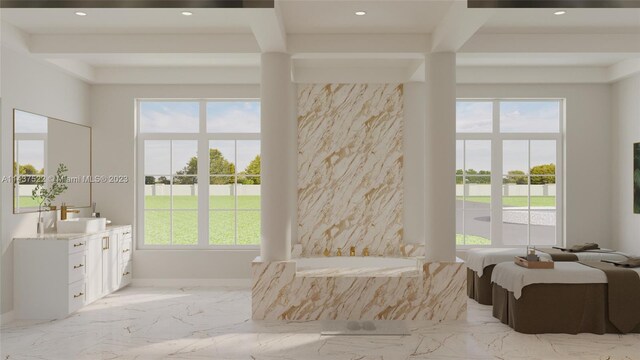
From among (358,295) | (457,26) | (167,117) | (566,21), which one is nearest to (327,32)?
(457,26)

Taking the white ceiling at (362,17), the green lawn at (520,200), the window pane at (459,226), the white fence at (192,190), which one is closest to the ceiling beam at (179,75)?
the white fence at (192,190)

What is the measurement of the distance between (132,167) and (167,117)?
3.03 m

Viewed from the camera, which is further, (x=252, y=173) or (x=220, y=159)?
(x=252, y=173)

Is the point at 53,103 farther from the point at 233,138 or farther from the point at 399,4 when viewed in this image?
the point at 399,4

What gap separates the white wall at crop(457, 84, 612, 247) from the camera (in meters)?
7.12

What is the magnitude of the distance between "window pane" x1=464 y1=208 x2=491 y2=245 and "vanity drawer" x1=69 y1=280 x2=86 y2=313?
5312 mm

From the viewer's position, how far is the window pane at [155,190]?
720 centimetres

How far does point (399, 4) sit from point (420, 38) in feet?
2.98

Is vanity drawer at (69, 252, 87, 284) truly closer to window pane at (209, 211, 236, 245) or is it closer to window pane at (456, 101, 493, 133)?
window pane at (209, 211, 236, 245)

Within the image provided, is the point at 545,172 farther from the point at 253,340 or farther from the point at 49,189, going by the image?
the point at 49,189

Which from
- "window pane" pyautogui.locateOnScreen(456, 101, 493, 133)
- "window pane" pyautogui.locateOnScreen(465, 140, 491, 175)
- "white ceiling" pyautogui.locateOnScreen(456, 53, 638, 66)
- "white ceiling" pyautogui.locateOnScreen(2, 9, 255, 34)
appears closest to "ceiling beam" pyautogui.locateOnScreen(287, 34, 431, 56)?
"white ceiling" pyautogui.locateOnScreen(2, 9, 255, 34)

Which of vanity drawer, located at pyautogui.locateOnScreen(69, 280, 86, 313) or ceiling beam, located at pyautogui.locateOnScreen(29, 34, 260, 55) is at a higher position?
ceiling beam, located at pyautogui.locateOnScreen(29, 34, 260, 55)

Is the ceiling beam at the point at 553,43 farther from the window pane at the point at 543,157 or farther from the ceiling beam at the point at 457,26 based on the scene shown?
the window pane at the point at 543,157

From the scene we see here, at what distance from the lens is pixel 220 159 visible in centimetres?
738
